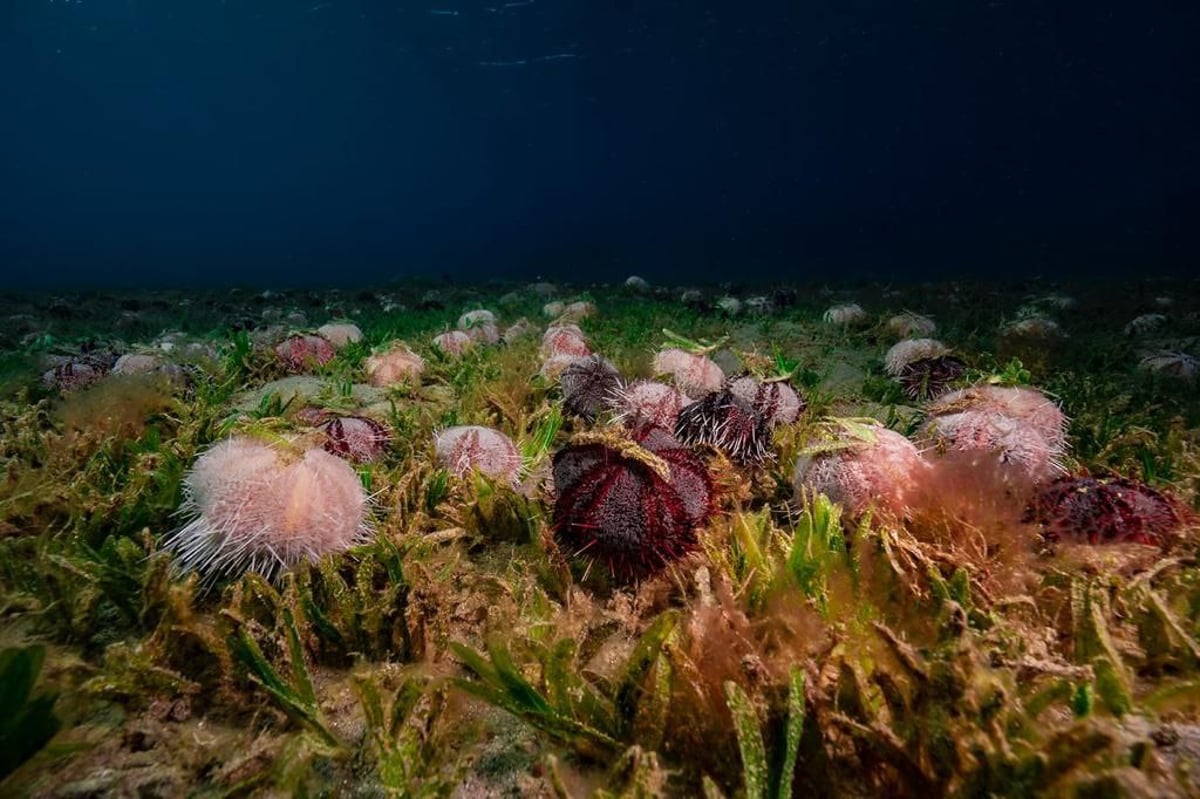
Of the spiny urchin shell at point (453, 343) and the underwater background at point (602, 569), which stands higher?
the underwater background at point (602, 569)

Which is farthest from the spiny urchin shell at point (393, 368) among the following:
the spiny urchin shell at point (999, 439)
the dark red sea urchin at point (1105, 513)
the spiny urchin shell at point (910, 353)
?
the dark red sea urchin at point (1105, 513)

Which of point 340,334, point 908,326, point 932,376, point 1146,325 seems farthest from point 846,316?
point 340,334

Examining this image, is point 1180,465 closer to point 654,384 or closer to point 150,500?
point 654,384

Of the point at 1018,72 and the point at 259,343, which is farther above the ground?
the point at 1018,72

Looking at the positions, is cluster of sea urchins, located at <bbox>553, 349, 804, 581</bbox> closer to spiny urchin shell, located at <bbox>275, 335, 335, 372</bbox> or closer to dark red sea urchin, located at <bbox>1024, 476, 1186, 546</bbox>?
dark red sea urchin, located at <bbox>1024, 476, 1186, 546</bbox>

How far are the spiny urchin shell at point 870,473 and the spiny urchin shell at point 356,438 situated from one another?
2.41 metres

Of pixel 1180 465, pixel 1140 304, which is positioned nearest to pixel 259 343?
pixel 1180 465

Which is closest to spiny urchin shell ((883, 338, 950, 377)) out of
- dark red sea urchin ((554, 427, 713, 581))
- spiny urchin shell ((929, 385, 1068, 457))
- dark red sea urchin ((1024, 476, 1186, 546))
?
spiny urchin shell ((929, 385, 1068, 457))

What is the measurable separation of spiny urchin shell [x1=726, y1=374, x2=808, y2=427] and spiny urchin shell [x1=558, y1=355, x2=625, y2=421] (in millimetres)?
880

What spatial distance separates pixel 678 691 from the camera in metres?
1.53

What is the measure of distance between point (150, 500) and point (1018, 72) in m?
99.6

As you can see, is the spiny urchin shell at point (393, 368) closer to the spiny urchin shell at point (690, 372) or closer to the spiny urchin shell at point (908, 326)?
the spiny urchin shell at point (690, 372)

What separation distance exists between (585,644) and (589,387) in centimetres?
218

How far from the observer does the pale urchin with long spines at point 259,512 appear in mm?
1964
